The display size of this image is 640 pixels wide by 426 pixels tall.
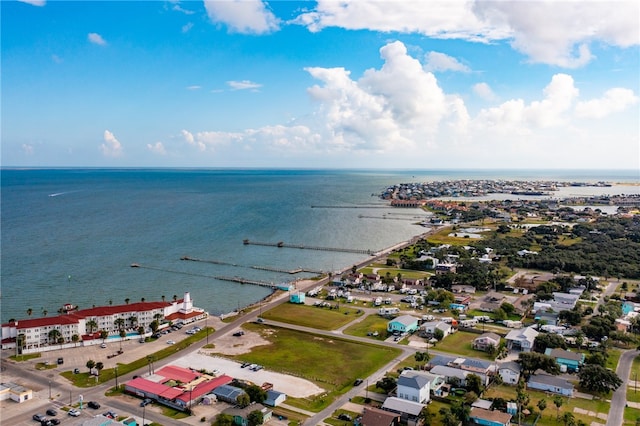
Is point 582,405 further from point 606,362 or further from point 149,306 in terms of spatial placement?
point 149,306

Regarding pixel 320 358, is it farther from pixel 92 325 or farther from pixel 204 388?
pixel 92 325

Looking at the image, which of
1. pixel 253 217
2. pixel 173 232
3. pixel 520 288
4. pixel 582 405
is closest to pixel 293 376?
pixel 582 405

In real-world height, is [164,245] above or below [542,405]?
above

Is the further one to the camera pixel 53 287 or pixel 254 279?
pixel 254 279

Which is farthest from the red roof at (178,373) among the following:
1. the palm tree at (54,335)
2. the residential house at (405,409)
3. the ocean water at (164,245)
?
the ocean water at (164,245)

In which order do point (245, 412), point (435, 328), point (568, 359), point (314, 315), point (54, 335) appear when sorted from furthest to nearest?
point (314, 315) < point (435, 328) < point (54, 335) < point (568, 359) < point (245, 412)

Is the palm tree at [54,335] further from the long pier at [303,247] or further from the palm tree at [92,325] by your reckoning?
the long pier at [303,247]

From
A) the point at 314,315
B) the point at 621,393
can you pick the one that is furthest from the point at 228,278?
the point at 621,393

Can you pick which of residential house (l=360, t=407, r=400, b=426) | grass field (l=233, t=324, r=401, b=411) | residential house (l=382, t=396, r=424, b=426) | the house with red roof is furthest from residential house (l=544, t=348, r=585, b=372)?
the house with red roof
